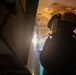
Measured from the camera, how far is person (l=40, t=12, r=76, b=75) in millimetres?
1586

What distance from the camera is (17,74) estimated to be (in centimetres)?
150

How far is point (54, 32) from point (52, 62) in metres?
0.25

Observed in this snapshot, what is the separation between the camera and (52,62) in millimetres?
1568

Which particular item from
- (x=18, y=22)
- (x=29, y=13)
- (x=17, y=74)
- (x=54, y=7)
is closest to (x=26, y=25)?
(x=29, y=13)

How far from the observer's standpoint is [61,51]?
162cm

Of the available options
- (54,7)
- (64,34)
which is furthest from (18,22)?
(54,7)

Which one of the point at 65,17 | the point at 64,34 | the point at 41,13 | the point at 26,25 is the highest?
the point at 26,25

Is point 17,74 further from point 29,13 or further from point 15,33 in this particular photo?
point 29,13

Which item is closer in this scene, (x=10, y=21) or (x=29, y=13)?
(x=29, y=13)

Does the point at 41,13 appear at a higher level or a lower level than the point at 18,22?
lower

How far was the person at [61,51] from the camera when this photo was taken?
159 centimetres

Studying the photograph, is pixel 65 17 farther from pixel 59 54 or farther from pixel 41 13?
pixel 41 13

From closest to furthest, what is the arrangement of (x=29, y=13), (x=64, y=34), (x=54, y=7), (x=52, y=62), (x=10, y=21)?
1. (x=29, y=13)
2. (x=10, y=21)
3. (x=52, y=62)
4. (x=64, y=34)
5. (x=54, y=7)

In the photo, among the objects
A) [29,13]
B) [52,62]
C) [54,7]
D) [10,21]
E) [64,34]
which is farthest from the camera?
[54,7]
